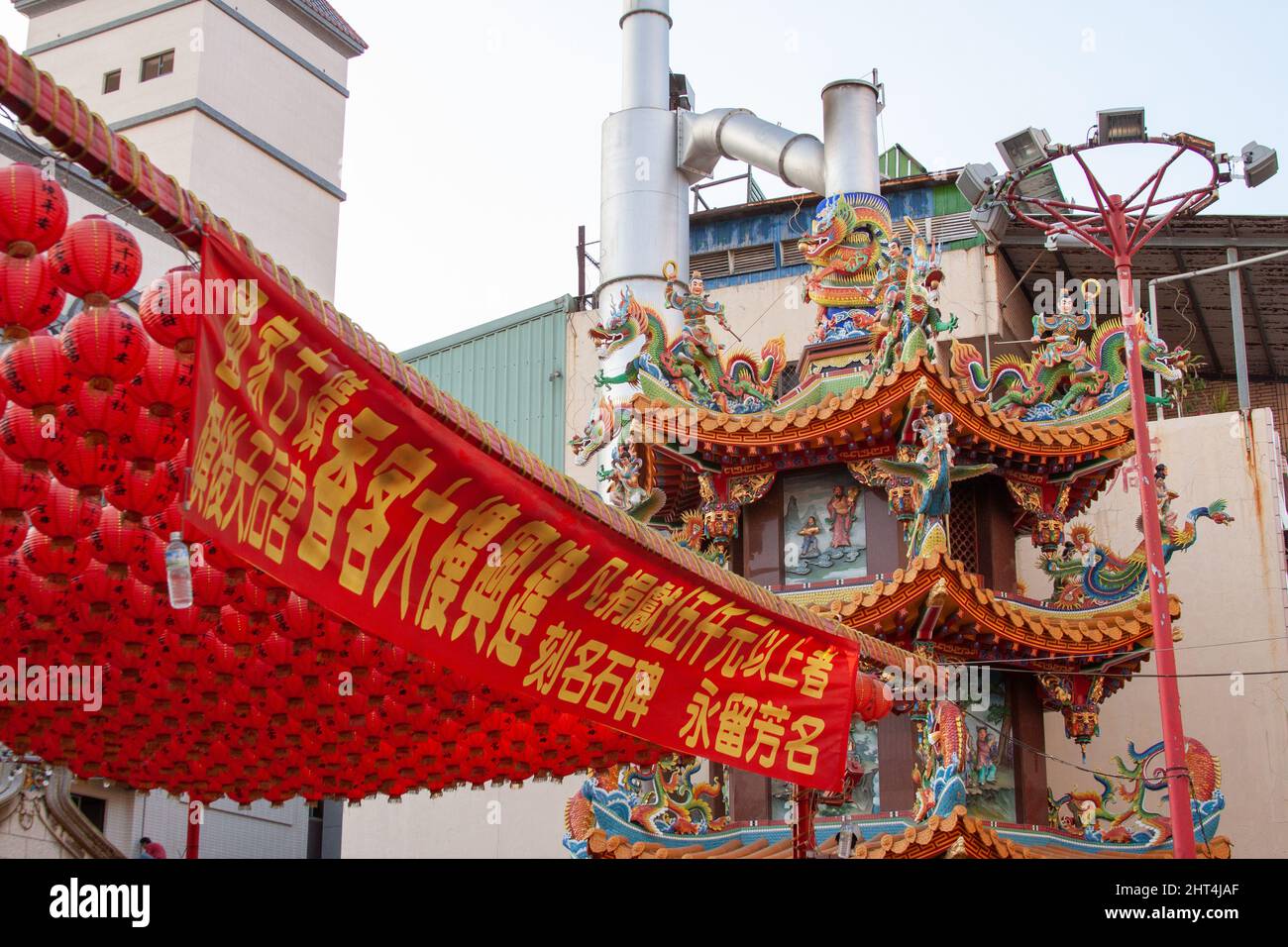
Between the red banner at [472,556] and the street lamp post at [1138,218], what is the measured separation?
12.4 ft

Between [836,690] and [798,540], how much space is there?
6.98 meters

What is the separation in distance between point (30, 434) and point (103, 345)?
88 cm

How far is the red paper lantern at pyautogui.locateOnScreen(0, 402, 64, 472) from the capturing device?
9.05 metres

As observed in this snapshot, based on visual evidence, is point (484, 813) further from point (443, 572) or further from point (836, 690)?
point (443, 572)

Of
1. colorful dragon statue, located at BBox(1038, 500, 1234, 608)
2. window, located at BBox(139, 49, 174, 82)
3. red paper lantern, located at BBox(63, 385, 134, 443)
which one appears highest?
window, located at BBox(139, 49, 174, 82)

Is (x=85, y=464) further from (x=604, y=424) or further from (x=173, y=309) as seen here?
(x=604, y=424)

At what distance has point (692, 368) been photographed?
64.6 ft

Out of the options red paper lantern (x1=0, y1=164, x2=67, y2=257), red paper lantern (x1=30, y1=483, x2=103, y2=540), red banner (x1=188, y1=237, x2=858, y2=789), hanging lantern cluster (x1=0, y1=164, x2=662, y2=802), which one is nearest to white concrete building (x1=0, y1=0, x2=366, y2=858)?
hanging lantern cluster (x1=0, y1=164, x2=662, y2=802)

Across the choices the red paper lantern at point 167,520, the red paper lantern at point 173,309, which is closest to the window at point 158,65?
the red paper lantern at point 167,520

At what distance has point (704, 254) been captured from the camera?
95.9 feet

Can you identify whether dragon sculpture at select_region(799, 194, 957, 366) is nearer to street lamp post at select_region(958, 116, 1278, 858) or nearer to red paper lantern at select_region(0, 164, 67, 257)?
street lamp post at select_region(958, 116, 1278, 858)

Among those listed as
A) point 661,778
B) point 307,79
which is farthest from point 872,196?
point 307,79

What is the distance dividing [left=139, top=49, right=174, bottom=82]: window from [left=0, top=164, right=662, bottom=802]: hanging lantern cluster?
596 inches

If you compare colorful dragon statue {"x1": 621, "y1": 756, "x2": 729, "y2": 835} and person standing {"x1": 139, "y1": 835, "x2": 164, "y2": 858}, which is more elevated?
colorful dragon statue {"x1": 621, "y1": 756, "x2": 729, "y2": 835}
